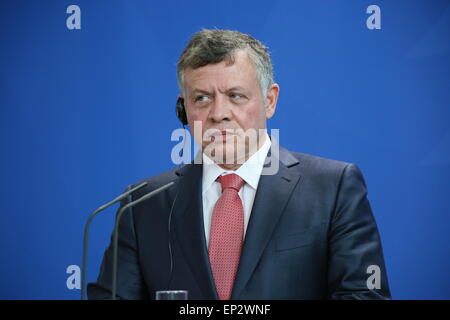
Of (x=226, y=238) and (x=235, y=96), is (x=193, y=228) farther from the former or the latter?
(x=235, y=96)

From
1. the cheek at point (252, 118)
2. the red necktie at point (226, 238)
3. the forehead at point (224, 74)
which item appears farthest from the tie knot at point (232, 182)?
the forehead at point (224, 74)

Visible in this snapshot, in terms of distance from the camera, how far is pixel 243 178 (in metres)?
2.00

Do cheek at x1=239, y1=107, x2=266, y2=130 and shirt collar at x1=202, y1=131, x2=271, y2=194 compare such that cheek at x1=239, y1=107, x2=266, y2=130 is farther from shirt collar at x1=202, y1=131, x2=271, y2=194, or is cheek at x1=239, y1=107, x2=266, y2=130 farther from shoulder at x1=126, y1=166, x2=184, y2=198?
shoulder at x1=126, y1=166, x2=184, y2=198

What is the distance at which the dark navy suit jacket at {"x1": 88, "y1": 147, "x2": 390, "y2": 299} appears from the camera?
1.83 m

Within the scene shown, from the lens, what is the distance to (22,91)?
2.99 m

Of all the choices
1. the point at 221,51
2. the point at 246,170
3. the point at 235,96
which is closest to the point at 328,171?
the point at 246,170

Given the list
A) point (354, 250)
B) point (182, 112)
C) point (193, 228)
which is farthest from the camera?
point (182, 112)

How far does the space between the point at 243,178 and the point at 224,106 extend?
0.77ft

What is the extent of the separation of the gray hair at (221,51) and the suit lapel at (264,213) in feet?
0.98

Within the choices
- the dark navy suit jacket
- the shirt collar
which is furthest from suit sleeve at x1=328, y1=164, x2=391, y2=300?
the shirt collar
